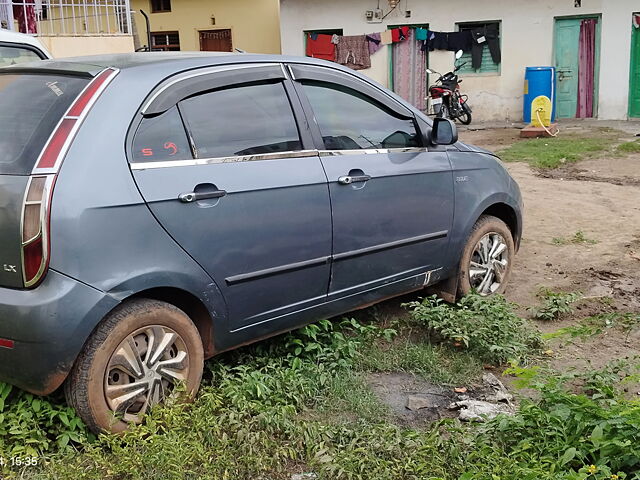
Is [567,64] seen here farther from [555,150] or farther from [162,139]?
[162,139]

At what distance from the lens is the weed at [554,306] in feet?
16.8

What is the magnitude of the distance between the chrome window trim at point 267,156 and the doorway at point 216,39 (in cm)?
1887

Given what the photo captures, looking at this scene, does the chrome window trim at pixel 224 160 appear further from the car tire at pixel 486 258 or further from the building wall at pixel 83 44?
the building wall at pixel 83 44

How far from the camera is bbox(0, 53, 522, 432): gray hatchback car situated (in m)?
3.16

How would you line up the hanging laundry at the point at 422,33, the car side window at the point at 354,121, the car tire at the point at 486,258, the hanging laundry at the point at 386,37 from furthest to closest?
the hanging laundry at the point at 386,37 < the hanging laundry at the point at 422,33 < the car tire at the point at 486,258 < the car side window at the point at 354,121

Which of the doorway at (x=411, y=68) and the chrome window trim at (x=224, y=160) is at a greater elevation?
the doorway at (x=411, y=68)

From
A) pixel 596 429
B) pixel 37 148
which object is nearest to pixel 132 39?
pixel 37 148

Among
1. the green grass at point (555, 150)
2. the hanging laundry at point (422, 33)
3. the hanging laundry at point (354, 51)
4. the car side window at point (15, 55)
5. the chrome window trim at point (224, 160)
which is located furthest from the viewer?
the hanging laundry at point (354, 51)

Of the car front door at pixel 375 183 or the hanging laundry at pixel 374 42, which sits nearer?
the car front door at pixel 375 183

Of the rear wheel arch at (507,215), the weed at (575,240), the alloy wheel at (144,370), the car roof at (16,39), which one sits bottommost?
the weed at (575,240)

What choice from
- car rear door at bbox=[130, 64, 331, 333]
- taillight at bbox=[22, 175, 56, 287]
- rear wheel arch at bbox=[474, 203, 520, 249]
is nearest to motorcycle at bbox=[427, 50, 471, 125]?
rear wheel arch at bbox=[474, 203, 520, 249]

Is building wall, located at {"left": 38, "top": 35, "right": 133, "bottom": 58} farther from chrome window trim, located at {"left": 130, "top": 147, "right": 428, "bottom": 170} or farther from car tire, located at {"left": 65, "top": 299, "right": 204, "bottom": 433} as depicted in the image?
car tire, located at {"left": 65, "top": 299, "right": 204, "bottom": 433}

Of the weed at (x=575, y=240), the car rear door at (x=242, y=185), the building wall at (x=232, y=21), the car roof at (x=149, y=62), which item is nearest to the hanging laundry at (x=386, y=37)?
the building wall at (x=232, y=21)

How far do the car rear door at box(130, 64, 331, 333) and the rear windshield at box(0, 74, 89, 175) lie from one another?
0.37 m
